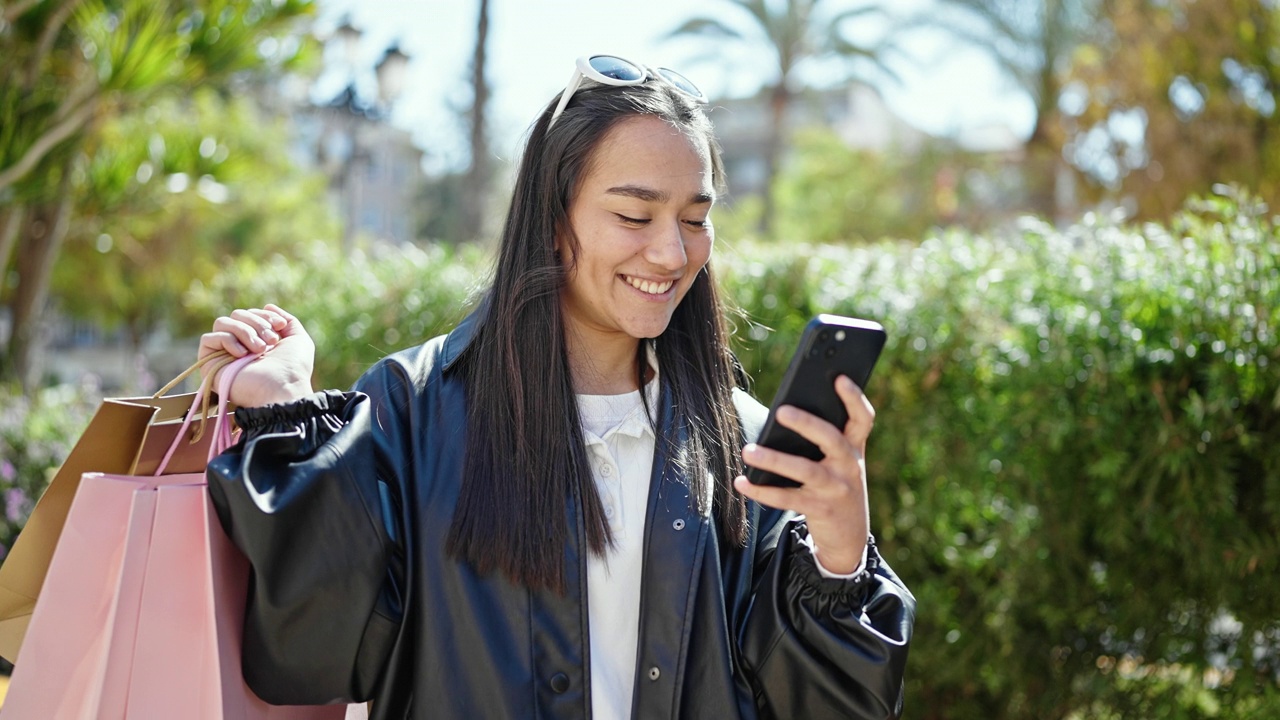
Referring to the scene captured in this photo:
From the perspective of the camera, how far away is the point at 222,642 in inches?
65.9

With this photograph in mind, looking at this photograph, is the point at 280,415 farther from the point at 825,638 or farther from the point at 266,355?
the point at 825,638

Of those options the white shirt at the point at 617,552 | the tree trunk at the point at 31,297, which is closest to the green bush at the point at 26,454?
the tree trunk at the point at 31,297

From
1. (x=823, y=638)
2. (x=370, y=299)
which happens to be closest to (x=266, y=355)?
(x=823, y=638)

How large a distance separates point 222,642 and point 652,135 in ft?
3.56

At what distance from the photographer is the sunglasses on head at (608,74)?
201cm

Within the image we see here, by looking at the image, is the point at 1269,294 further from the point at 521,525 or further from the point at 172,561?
the point at 172,561

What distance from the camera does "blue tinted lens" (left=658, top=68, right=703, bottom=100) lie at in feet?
6.92

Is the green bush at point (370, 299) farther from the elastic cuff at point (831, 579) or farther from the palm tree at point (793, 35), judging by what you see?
the palm tree at point (793, 35)

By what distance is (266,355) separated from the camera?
1.84 metres

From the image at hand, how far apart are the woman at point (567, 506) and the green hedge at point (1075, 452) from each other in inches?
42.3

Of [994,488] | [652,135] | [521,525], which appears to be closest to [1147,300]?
[994,488]

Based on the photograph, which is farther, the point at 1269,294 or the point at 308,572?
the point at 1269,294

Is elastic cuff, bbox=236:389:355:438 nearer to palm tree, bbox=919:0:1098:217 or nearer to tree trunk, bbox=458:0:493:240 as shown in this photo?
tree trunk, bbox=458:0:493:240

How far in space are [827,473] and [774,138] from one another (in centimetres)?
2337
